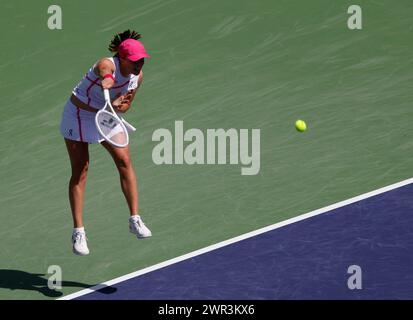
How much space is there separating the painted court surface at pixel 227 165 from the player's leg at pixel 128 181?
0.50 m

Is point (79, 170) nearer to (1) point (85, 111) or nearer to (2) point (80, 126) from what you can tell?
(2) point (80, 126)

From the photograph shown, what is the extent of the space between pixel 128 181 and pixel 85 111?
89 cm

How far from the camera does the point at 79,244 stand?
12.9m

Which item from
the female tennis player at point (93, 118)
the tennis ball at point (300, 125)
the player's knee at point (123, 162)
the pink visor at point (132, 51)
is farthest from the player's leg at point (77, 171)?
the tennis ball at point (300, 125)

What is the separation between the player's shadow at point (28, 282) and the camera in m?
12.8

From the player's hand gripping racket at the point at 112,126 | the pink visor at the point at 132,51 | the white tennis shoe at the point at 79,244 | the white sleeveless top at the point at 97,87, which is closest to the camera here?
the pink visor at the point at 132,51

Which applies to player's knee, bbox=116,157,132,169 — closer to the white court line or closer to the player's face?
the player's face

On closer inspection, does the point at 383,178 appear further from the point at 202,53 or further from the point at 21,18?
the point at 21,18

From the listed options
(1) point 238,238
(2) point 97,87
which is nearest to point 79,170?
(2) point 97,87

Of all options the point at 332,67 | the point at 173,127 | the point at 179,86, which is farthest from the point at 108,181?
the point at 332,67

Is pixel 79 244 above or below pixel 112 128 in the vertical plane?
below

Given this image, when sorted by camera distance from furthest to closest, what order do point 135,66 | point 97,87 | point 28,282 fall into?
point 28,282 < point 97,87 < point 135,66

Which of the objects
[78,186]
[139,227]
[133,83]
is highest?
[133,83]

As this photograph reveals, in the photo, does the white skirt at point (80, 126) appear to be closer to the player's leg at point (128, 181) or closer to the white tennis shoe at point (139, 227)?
the player's leg at point (128, 181)
